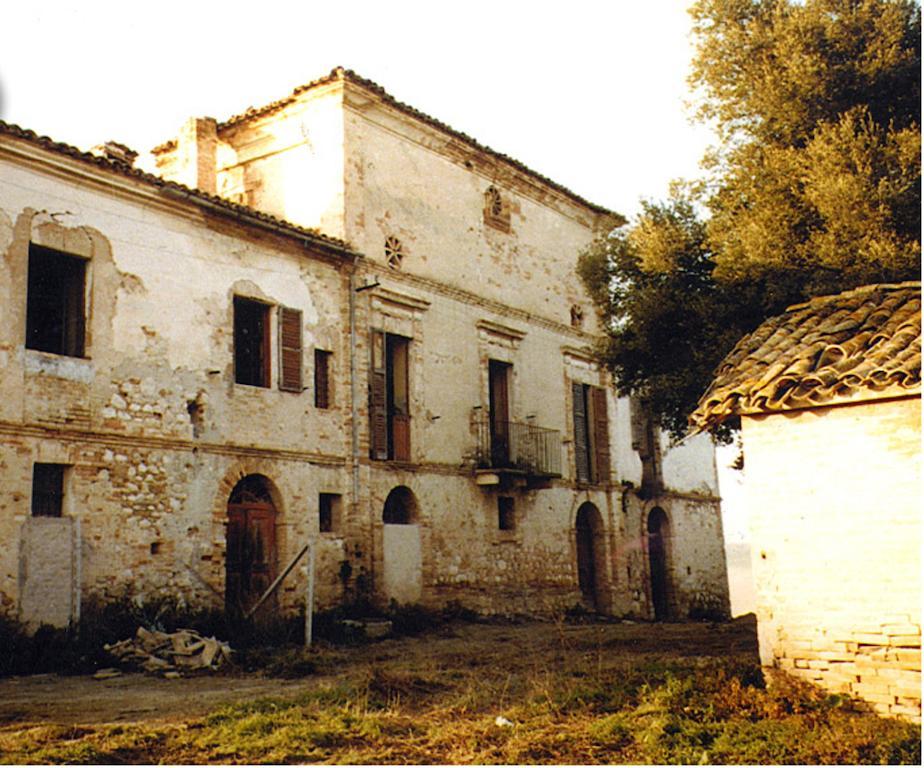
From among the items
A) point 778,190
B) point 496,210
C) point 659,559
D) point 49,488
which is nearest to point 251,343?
point 49,488

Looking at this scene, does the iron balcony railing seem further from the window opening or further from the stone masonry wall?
the stone masonry wall

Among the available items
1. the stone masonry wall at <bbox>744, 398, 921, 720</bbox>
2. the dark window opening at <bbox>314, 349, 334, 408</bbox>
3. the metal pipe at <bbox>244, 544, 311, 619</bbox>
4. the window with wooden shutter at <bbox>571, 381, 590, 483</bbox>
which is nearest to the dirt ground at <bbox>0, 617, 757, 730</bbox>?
the metal pipe at <bbox>244, 544, 311, 619</bbox>

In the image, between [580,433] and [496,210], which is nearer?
[496,210]

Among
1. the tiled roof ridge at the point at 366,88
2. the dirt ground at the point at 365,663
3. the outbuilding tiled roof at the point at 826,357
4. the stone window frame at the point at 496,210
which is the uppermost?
the tiled roof ridge at the point at 366,88

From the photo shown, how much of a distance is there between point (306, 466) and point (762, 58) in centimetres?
903

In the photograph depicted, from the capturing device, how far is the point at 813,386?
812cm

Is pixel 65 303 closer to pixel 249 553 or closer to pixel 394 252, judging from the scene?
pixel 249 553

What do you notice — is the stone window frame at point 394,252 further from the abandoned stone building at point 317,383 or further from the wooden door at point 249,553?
the wooden door at point 249,553

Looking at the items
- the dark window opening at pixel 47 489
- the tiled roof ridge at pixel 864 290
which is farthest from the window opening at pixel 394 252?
the tiled roof ridge at pixel 864 290

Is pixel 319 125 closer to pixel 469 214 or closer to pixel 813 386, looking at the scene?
pixel 469 214

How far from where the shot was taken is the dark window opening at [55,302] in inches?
506

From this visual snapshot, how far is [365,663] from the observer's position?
11.8 meters

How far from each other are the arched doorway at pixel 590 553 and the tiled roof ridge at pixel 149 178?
8806 millimetres

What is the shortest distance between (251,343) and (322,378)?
1.43 m
